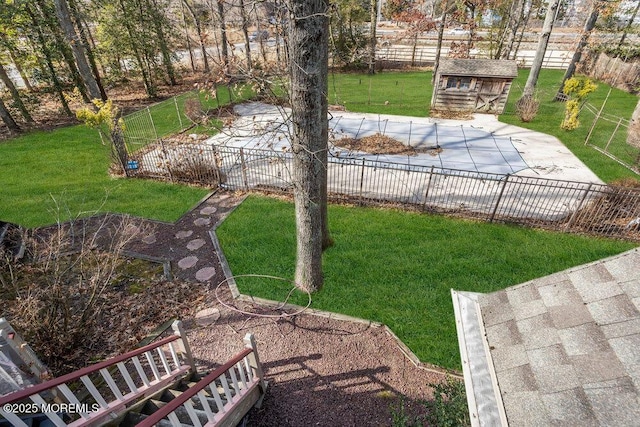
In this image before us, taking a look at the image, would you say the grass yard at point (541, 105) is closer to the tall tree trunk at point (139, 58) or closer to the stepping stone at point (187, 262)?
the stepping stone at point (187, 262)

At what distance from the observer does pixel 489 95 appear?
17.8m

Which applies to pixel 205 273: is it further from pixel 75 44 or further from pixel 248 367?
pixel 75 44

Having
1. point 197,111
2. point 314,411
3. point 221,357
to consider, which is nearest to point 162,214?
point 221,357

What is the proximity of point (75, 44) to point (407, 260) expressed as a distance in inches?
536

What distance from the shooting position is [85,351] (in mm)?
5598

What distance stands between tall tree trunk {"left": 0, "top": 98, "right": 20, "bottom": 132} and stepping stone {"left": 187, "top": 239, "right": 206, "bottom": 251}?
50.2 feet

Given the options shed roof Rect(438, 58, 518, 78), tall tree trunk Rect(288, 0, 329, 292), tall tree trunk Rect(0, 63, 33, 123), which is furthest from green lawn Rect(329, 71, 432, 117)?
tall tree trunk Rect(0, 63, 33, 123)

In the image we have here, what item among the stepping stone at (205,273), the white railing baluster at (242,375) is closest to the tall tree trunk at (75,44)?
the stepping stone at (205,273)

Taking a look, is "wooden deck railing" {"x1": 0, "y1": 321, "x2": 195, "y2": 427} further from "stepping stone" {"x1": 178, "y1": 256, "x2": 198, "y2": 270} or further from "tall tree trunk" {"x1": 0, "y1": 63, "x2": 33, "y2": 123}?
"tall tree trunk" {"x1": 0, "y1": 63, "x2": 33, "y2": 123}

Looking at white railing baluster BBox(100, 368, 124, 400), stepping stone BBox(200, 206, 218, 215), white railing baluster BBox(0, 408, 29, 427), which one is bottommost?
stepping stone BBox(200, 206, 218, 215)

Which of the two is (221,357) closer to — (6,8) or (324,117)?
(324,117)

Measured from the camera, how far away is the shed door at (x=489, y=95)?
17.5 m

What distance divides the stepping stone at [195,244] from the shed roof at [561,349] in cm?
709

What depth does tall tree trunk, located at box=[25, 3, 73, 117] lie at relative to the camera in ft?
49.3
